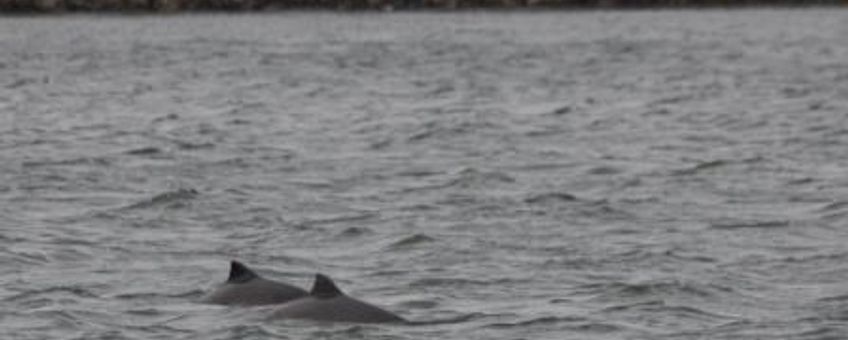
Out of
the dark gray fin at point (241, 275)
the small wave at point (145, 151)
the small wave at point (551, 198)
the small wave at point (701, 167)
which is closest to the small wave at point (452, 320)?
the dark gray fin at point (241, 275)

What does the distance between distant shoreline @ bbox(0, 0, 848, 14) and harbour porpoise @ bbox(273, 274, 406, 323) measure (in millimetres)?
100525

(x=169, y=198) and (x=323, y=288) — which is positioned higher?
(x=323, y=288)

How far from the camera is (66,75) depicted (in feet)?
215

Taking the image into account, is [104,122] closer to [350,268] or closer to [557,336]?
[350,268]

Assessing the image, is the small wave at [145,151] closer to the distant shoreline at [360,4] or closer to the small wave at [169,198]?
the small wave at [169,198]

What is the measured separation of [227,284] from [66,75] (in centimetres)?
4469

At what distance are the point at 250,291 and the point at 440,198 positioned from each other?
9.70 metres

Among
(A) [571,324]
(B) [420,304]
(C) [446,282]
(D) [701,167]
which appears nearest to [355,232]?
(C) [446,282]

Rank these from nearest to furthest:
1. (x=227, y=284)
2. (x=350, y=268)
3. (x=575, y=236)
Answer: (x=227, y=284) < (x=350, y=268) < (x=575, y=236)

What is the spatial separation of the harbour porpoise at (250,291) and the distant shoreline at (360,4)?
99.5 m

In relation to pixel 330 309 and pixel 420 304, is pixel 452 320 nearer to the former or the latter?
pixel 420 304

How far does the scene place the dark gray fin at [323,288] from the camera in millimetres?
20344

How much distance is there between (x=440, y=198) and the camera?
3075 centimetres

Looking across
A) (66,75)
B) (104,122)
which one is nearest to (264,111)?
(104,122)
